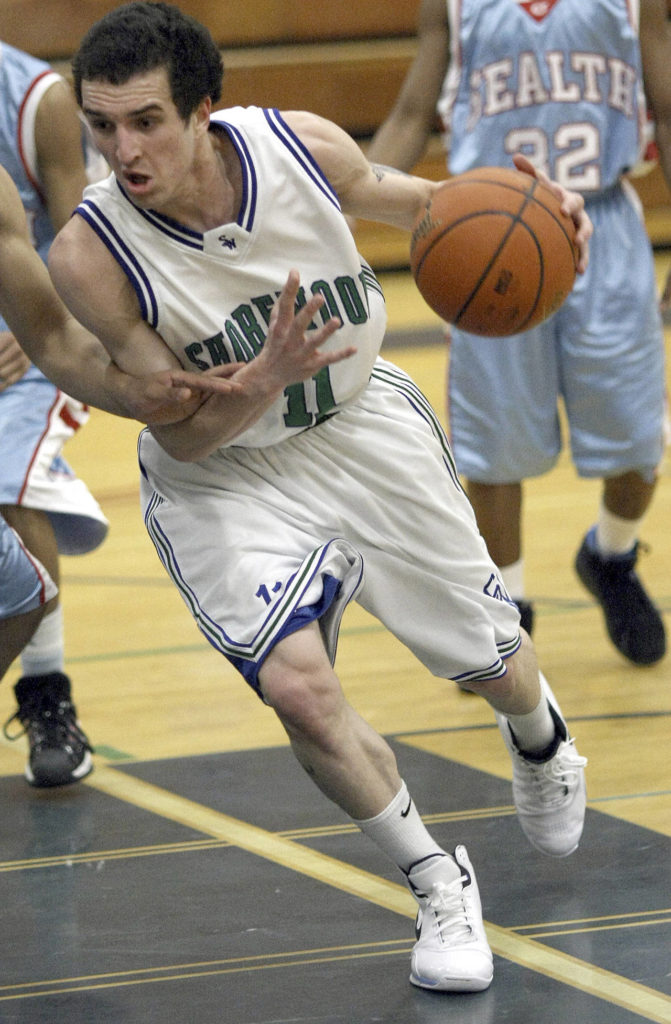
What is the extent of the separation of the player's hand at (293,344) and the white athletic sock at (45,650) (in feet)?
4.83

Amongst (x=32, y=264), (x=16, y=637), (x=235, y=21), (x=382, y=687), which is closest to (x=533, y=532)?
(x=382, y=687)

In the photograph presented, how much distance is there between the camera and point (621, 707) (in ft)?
12.6

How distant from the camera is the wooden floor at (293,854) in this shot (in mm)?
2486

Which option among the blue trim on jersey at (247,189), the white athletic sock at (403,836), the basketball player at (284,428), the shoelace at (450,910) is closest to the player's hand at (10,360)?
the basketball player at (284,428)

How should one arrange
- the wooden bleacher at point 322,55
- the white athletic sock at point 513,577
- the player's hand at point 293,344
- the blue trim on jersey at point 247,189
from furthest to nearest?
the wooden bleacher at point 322,55
the white athletic sock at point 513,577
the blue trim on jersey at point 247,189
the player's hand at point 293,344

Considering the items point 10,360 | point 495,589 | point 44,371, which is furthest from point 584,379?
point 44,371

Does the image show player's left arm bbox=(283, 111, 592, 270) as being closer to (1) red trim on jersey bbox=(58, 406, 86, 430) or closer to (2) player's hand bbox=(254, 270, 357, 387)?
(2) player's hand bbox=(254, 270, 357, 387)

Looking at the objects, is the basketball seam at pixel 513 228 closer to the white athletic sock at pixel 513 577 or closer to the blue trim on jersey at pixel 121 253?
the blue trim on jersey at pixel 121 253

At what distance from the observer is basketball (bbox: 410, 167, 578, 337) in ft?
9.45

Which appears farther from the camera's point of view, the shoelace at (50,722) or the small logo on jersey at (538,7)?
the small logo on jersey at (538,7)

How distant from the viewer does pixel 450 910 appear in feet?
8.30

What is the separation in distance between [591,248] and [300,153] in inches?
60.0

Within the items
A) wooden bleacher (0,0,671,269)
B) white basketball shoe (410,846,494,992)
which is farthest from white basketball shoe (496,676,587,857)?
wooden bleacher (0,0,671,269)

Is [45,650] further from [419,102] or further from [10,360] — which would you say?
[419,102]
